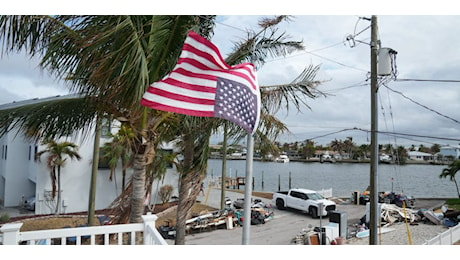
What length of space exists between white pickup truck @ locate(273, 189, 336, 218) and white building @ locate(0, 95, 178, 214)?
4998 millimetres

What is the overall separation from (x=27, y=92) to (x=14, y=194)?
921 cm

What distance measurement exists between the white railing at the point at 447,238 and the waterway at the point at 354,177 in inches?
199

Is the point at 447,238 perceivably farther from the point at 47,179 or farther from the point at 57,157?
the point at 47,179

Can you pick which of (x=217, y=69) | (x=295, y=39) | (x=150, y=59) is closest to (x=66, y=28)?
(x=150, y=59)

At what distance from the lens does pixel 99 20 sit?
128 inches

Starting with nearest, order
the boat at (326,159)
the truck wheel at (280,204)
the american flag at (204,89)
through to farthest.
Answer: the american flag at (204,89) → the truck wheel at (280,204) → the boat at (326,159)

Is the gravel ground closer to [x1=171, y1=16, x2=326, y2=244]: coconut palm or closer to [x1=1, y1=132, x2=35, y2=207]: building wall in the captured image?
[x1=171, y1=16, x2=326, y2=244]: coconut palm

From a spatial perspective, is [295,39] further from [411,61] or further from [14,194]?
[14,194]

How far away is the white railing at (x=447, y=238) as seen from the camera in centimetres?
733

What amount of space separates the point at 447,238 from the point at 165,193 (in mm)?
9585

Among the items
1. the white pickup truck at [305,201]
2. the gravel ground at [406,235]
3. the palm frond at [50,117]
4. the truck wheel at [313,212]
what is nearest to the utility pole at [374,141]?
the gravel ground at [406,235]

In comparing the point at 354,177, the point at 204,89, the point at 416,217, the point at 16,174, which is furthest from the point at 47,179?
the point at 354,177

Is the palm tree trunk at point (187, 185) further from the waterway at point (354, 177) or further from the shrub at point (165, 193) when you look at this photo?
the shrub at point (165, 193)

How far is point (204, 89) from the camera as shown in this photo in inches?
110
